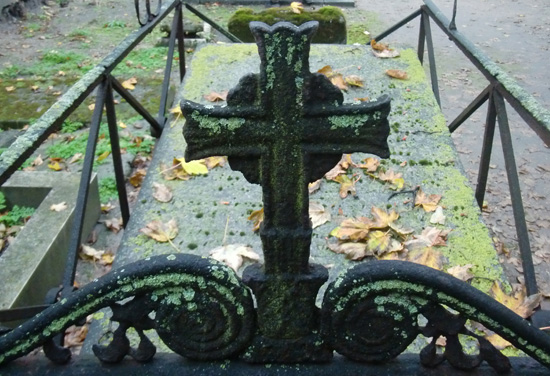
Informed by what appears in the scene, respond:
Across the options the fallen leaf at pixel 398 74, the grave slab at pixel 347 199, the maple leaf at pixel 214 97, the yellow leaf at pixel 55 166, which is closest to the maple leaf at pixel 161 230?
the grave slab at pixel 347 199

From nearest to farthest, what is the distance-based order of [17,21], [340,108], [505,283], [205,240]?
1. [340,108]
2. [505,283]
3. [205,240]
4. [17,21]

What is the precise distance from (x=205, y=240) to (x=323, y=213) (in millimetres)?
572

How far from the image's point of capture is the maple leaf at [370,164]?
279cm

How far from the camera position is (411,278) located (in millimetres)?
1131

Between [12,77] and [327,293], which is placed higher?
[327,293]

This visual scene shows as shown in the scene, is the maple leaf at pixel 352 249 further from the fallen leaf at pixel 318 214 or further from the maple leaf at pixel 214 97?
the maple leaf at pixel 214 97

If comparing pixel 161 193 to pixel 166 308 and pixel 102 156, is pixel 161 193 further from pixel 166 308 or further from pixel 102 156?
pixel 102 156

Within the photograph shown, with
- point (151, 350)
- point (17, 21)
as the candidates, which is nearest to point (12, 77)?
point (17, 21)

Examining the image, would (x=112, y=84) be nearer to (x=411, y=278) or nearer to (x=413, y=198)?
(x=413, y=198)

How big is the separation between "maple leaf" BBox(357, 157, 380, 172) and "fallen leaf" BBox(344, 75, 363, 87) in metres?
0.78

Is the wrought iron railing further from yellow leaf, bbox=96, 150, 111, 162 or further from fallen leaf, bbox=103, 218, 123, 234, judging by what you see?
yellow leaf, bbox=96, 150, 111, 162

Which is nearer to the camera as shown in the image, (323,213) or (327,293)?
(327,293)

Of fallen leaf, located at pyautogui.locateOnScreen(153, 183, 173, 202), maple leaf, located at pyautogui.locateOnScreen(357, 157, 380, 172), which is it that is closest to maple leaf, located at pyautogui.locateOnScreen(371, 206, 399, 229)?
maple leaf, located at pyautogui.locateOnScreen(357, 157, 380, 172)

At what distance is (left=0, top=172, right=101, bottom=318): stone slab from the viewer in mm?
2604
